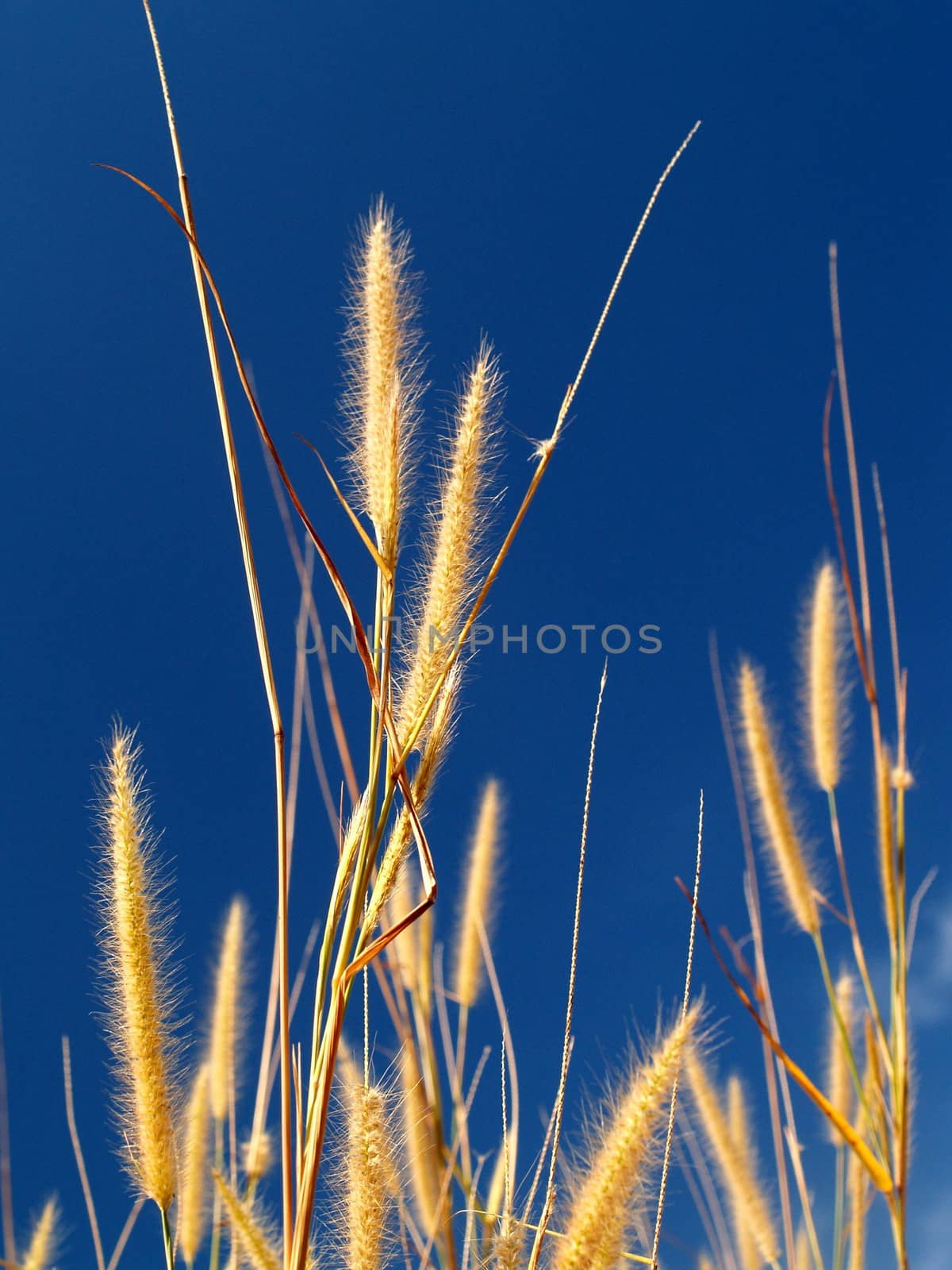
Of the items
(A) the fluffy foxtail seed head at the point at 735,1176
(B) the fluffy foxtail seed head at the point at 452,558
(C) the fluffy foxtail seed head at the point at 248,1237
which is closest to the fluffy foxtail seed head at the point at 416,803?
(B) the fluffy foxtail seed head at the point at 452,558

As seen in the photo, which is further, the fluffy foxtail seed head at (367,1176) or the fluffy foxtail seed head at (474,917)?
the fluffy foxtail seed head at (474,917)

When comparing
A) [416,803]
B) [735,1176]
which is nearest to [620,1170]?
[416,803]

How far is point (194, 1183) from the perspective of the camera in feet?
5.30

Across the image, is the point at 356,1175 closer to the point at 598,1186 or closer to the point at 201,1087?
the point at 598,1186

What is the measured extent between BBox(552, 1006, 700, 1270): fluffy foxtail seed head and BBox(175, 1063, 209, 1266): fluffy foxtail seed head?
0.85 meters

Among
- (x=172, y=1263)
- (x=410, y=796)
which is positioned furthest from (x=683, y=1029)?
(x=172, y=1263)

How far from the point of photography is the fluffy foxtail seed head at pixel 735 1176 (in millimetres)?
1858

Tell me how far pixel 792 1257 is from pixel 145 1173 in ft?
3.56

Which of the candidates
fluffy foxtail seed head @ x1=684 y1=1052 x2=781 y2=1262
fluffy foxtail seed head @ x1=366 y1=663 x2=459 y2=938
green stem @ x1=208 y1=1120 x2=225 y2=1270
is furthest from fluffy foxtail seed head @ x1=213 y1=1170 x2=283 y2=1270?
fluffy foxtail seed head @ x1=684 y1=1052 x2=781 y2=1262

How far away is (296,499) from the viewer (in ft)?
2.74

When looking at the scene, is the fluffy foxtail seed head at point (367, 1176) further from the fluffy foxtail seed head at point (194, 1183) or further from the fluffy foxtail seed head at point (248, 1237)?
the fluffy foxtail seed head at point (194, 1183)

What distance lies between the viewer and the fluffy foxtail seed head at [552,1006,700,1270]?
0.90 meters

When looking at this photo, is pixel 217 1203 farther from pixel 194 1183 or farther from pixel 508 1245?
pixel 508 1245

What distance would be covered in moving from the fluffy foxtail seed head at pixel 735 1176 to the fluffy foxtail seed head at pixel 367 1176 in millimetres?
1108
